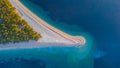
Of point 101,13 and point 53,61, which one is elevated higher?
point 101,13

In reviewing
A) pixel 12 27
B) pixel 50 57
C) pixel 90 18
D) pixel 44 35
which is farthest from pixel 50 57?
Answer: pixel 90 18

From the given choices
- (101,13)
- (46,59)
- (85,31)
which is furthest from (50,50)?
(101,13)

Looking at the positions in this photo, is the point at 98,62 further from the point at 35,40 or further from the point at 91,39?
the point at 35,40

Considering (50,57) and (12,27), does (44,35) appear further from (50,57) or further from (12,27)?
(12,27)

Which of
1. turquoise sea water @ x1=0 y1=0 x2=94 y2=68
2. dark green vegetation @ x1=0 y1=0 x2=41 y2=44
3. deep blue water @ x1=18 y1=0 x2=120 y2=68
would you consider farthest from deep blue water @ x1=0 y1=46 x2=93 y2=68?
deep blue water @ x1=18 y1=0 x2=120 y2=68

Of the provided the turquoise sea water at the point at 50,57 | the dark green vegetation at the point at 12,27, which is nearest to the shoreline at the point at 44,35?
the turquoise sea water at the point at 50,57

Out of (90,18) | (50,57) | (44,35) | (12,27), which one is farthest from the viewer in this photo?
(90,18)
